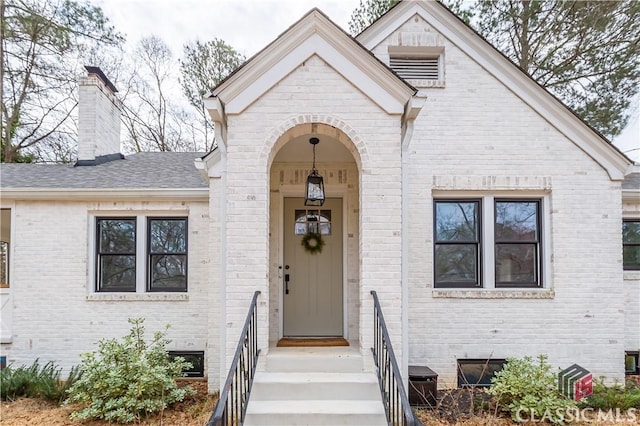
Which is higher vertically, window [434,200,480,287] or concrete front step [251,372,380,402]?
window [434,200,480,287]

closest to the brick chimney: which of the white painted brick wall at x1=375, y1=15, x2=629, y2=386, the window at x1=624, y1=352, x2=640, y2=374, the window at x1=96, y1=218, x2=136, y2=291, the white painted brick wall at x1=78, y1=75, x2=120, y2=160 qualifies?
the white painted brick wall at x1=78, y1=75, x2=120, y2=160

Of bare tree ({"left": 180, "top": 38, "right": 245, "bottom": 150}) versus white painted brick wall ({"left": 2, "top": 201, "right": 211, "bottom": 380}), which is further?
bare tree ({"left": 180, "top": 38, "right": 245, "bottom": 150})

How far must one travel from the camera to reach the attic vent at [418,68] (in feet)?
20.9

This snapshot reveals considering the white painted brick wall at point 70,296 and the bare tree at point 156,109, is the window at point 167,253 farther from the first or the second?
the bare tree at point 156,109

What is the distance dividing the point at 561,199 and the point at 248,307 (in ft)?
15.9

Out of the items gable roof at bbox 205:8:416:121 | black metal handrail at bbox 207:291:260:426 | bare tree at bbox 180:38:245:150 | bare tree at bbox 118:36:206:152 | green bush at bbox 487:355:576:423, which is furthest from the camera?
bare tree at bbox 118:36:206:152

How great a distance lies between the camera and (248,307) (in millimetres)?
4305

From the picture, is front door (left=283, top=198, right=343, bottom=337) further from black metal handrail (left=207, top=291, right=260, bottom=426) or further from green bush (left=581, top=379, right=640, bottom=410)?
green bush (left=581, top=379, right=640, bottom=410)

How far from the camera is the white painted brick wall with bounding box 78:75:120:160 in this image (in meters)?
7.75

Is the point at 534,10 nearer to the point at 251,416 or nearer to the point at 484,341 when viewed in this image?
the point at 484,341

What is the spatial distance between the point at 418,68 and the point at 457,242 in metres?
2.84

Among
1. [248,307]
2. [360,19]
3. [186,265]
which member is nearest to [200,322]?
[186,265]

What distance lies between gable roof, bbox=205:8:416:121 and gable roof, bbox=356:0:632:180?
184 centimetres

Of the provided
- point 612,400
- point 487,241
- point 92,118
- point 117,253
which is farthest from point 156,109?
point 612,400
